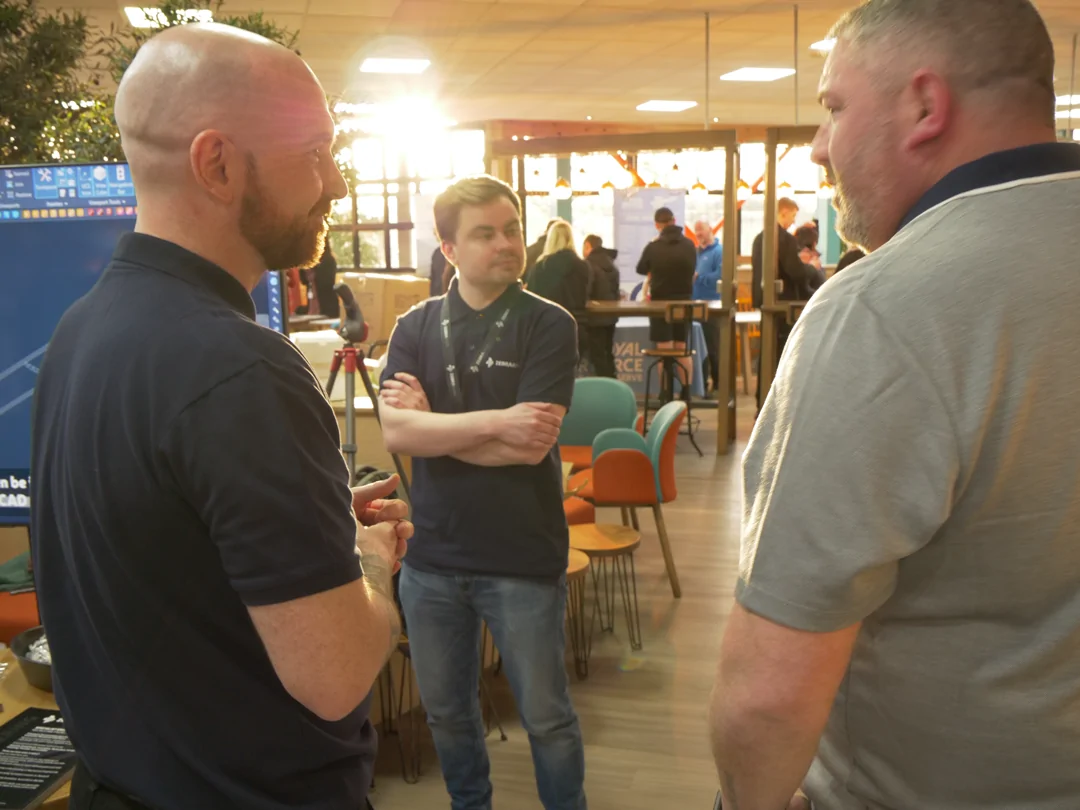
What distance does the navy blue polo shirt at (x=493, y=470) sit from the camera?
2156 millimetres

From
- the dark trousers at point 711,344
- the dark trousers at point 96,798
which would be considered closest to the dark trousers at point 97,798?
the dark trousers at point 96,798

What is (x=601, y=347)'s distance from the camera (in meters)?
8.97

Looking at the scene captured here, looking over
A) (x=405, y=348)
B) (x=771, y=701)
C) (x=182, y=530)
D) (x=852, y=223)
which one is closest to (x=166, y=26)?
(x=405, y=348)

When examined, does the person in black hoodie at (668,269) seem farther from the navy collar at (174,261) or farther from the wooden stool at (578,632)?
the navy collar at (174,261)

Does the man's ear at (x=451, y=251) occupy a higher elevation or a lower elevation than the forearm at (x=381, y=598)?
higher

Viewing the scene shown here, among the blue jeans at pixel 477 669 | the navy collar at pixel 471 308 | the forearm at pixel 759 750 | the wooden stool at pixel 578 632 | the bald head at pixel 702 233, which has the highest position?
the bald head at pixel 702 233

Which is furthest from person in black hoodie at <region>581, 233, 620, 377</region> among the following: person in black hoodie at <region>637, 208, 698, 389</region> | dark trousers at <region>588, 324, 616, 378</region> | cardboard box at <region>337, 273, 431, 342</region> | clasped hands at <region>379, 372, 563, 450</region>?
clasped hands at <region>379, 372, 563, 450</region>

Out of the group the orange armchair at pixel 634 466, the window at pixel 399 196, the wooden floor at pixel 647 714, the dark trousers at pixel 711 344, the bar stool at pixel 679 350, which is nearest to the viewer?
the wooden floor at pixel 647 714

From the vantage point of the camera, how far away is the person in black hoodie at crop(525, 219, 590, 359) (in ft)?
26.5

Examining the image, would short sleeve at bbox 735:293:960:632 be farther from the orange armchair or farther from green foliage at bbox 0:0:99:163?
the orange armchair

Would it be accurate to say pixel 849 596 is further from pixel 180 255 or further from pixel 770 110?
pixel 770 110

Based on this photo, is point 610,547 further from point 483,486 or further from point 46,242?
point 46,242

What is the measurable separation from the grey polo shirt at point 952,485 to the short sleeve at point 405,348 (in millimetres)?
1538

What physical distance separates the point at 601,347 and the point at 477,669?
676 cm
